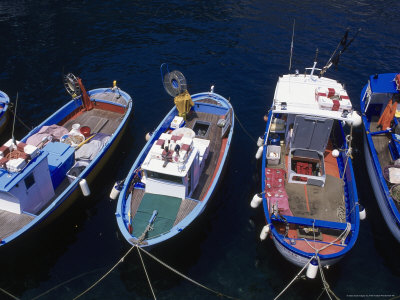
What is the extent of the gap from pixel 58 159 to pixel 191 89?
16.0 metres

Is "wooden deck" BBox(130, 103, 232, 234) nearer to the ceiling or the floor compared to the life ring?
nearer to the floor

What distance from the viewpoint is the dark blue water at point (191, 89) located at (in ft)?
56.1

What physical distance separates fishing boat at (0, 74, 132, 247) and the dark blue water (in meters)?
1.58

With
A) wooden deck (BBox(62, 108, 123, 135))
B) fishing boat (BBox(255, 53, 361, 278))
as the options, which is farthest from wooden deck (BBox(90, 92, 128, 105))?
fishing boat (BBox(255, 53, 361, 278))

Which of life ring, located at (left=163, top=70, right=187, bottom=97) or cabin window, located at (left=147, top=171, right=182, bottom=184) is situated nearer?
cabin window, located at (left=147, top=171, right=182, bottom=184)

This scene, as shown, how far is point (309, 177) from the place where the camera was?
63.0 feet

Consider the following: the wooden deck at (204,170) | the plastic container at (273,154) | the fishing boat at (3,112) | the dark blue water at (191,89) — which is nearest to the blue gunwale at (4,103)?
the fishing boat at (3,112)

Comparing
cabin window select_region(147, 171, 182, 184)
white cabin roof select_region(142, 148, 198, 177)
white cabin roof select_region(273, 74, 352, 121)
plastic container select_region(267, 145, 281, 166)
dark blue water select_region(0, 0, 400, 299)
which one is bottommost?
dark blue water select_region(0, 0, 400, 299)

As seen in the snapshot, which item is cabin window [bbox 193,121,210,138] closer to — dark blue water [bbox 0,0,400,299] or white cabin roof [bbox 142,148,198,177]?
dark blue water [bbox 0,0,400,299]

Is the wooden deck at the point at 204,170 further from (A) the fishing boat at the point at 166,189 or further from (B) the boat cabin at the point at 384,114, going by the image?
(B) the boat cabin at the point at 384,114

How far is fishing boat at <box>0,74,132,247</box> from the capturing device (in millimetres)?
16938

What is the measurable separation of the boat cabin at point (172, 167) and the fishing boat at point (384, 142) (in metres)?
11.2

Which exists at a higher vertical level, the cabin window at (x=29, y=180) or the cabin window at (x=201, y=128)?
the cabin window at (x=29, y=180)

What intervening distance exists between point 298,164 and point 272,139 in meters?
2.58
